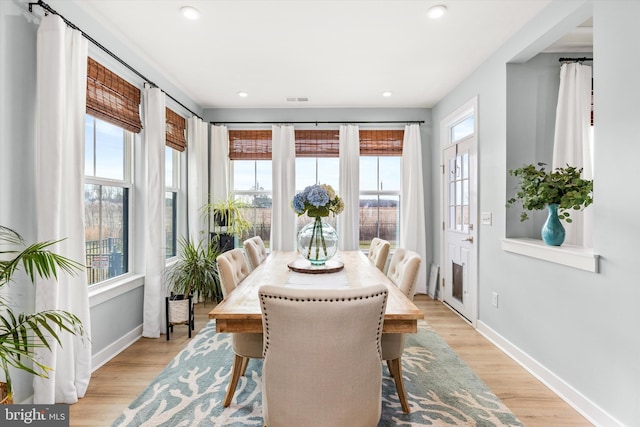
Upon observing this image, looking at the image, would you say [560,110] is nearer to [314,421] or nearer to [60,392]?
[314,421]

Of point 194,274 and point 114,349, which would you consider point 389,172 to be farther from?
point 114,349

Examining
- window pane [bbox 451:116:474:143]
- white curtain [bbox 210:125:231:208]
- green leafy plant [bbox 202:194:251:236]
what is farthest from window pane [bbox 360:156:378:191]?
white curtain [bbox 210:125:231:208]

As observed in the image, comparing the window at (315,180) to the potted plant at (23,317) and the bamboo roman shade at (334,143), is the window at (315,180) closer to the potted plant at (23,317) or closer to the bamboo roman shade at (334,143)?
the bamboo roman shade at (334,143)

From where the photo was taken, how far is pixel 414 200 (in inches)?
183

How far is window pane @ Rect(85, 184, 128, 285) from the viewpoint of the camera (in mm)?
2722

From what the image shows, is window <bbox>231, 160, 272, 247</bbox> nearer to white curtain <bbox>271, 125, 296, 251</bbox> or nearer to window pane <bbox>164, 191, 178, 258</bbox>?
white curtain <bbox>271, 125, 296, 251</bbox>

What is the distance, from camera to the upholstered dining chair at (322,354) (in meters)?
1.26

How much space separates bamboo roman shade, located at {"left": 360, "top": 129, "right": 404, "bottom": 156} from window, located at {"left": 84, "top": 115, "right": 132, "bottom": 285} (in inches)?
115

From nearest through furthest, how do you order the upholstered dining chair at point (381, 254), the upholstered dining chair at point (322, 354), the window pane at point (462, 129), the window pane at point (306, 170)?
the upholstered dining chair at point (322, 354)
the upholstered dining chair at point (381, 254)
the window pane at point (462, 129)
the window pane at point (306, 170)

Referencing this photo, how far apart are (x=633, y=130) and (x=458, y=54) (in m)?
1.80

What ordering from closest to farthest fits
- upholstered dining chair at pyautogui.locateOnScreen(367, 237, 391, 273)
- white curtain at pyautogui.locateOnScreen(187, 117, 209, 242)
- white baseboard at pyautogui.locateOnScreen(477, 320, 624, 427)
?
1. white baseboard at pyautogui.locateOnScreen(477, 320, 624, 427)
2. upholstered dining chair at pyautogui.locateOnScreen(367, 237, 391, 273)
3. white curtain at pyautogui.locateOnScreen(187, 117, 209, 242)

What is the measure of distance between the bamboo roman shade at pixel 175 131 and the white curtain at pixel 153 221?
1.73 ft

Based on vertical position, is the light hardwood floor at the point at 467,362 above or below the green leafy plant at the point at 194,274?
below

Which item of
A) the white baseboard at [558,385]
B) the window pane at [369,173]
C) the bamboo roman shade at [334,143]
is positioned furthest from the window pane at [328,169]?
the white baseboard at [558,385]
